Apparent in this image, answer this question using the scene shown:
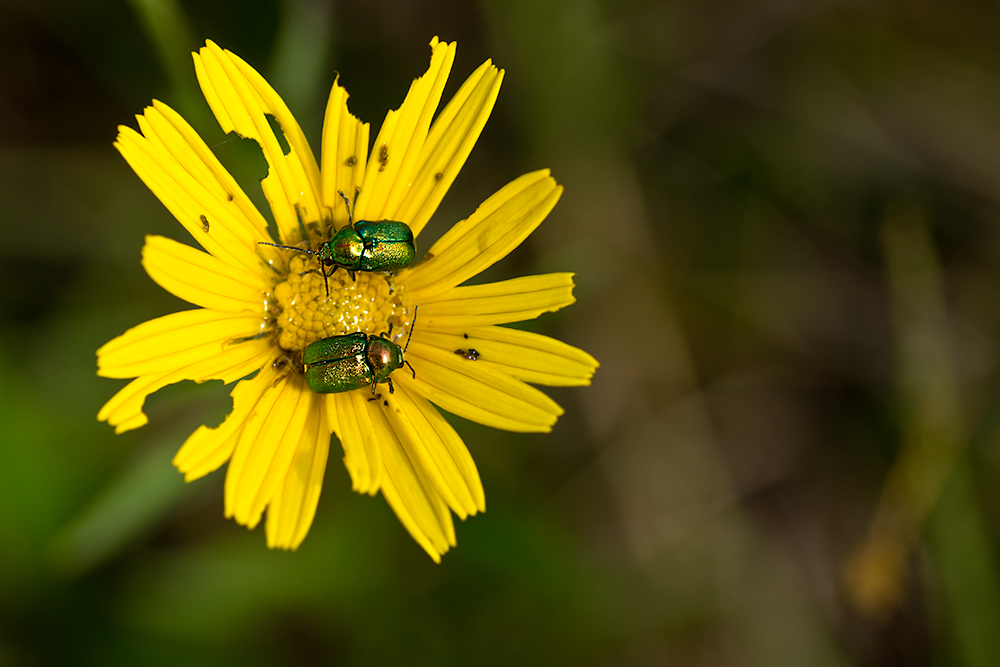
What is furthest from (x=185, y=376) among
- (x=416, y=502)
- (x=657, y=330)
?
(x=657, y=330)

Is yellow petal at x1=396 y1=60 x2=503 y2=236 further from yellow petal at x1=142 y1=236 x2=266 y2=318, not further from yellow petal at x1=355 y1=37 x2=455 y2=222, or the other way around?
yellow petal at x1=142 y1=236 x2=266 y2=318

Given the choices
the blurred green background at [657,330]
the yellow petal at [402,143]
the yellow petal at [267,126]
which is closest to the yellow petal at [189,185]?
the yellow petal at [267,126]

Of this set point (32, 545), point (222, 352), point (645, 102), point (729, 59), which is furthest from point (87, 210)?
point (729, 59)

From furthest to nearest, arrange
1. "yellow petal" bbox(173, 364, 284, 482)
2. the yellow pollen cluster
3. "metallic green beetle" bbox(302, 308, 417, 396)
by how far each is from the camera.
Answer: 1. the yellow pollen cluster
2. "metallic green beetle" bbox(302, 308, 417, 396)
3. "yellow petal" bbox(173, 364, 284, 482)

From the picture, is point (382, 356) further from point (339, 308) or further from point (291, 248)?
point (291, 248)

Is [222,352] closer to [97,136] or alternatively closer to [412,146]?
[412,146]

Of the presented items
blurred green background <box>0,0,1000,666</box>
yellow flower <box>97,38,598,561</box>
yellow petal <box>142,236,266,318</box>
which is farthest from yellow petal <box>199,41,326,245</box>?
blurred green background <box>0,0,1000,666</box>

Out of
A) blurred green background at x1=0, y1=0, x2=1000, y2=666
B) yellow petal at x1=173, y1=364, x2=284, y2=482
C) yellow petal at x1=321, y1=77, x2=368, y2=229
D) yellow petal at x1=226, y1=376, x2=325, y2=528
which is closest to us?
yellow petal at x1=173, y1=364, x2=284, y2=482

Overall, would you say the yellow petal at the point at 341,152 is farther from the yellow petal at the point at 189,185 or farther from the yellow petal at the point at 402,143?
the yellow petal at the point at 189,185
